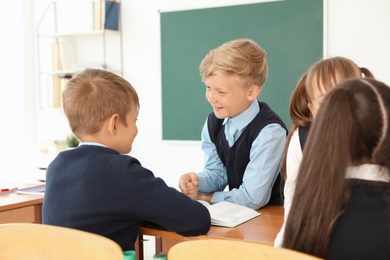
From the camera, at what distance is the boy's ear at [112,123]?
1.62m

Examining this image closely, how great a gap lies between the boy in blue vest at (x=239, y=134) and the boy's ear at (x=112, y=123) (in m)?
0.49

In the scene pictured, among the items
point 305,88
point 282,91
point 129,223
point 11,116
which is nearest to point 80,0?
point 11,116

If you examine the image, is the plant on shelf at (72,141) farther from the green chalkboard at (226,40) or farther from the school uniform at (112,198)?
the school uniform at (112,198)

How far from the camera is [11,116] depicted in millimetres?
5422

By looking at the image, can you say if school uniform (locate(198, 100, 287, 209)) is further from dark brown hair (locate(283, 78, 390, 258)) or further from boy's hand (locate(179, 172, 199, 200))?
dark brown hair (locate(283, 78, 390, 258))

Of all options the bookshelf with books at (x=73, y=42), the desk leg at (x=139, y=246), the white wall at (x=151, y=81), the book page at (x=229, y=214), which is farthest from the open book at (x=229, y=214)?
the bookshelf with books at (x=73, y=42)

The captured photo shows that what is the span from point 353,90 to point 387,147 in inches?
5.9

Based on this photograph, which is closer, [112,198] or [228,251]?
[228,251]

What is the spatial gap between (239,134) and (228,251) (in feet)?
3.71

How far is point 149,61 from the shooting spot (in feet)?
15.8

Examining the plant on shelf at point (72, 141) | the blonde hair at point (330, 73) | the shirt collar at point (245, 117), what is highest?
the blonde hair at point (330, 73)

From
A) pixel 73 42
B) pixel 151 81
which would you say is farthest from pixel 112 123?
pixel 73 42

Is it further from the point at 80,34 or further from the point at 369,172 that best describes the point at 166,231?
the point at 80,34

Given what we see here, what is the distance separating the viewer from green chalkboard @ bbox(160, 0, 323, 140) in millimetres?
4059
